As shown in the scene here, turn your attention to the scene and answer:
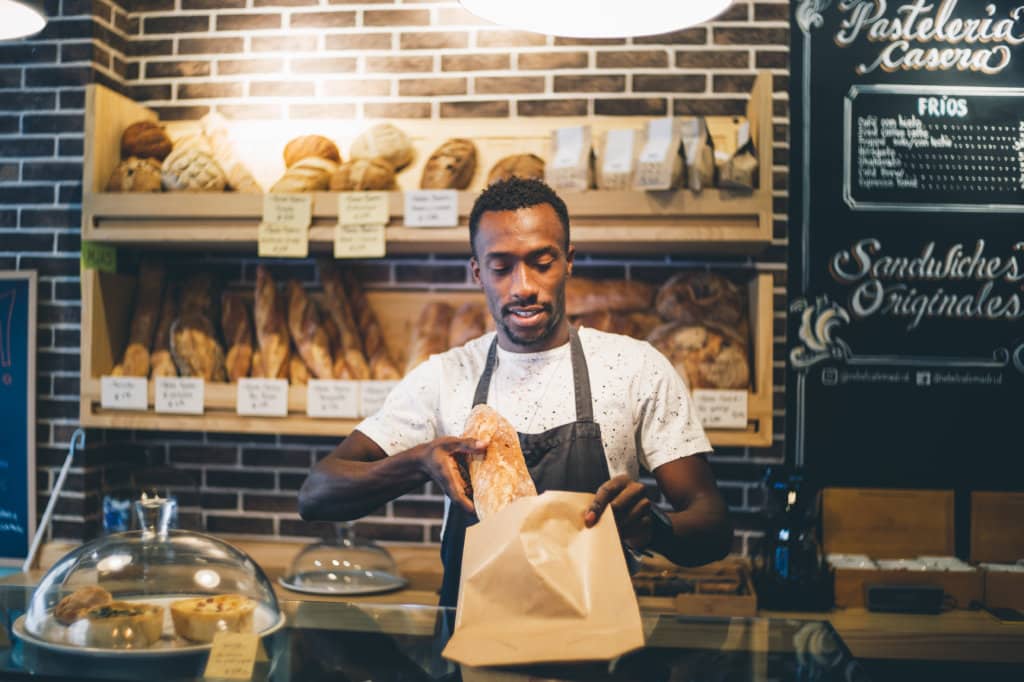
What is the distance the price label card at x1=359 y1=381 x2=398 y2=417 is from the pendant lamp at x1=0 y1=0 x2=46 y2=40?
→ 1.22 meters

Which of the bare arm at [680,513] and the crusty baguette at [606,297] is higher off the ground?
the crusty baguette at [606,297]

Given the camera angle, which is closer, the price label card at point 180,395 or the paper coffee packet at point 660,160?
the paper coffee packet at point 660,160

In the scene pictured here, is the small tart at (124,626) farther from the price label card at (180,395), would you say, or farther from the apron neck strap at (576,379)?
the price label card at (180,395)

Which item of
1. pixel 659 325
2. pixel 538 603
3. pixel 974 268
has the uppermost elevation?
pixel 974 268

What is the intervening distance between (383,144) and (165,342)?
0.92m

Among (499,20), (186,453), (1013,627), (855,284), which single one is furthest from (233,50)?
(1013,627)

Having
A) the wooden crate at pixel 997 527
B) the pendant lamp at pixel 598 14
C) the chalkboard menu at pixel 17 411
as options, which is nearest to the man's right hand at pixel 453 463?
the pendant lamp at pixel 598 14

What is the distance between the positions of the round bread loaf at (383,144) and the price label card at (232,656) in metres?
1.73

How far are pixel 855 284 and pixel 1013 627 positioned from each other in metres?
1.06

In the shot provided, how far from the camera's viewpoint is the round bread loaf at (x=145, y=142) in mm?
2645

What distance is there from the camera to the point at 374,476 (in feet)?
Result: 5.53

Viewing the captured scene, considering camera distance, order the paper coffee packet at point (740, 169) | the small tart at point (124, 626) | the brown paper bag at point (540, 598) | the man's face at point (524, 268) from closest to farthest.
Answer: the brown paper bag at point (540, 598), the small tart at point (124, 626), the man's face at point (524, 268), the paper coffee packet at point (740, 169)

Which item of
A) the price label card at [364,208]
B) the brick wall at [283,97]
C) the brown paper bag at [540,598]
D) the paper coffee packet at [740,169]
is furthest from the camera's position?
the brick wall at [283,97]

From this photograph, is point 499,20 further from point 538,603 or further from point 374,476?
point 538,603
